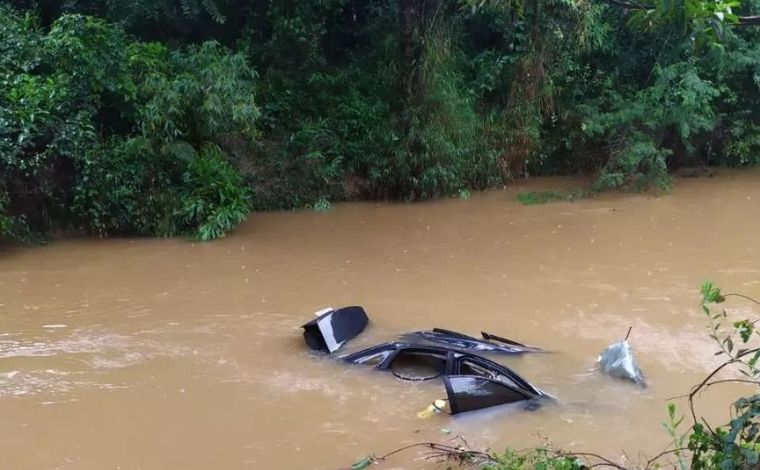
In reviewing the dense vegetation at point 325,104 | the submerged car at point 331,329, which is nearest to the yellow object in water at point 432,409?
the submerged car at point 331,329

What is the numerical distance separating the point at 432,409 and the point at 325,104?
1020 cm

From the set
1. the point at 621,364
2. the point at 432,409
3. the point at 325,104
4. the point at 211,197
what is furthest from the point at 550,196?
the point at 432,409

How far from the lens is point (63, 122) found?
11.2 metres

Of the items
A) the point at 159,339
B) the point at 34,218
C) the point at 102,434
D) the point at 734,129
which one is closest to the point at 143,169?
the point at 34,218

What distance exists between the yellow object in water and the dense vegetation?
6.19 meters

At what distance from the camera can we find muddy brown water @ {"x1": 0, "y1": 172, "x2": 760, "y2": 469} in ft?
17.9

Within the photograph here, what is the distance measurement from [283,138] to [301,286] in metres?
5.86

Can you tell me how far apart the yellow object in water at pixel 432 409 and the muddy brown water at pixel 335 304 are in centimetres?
7

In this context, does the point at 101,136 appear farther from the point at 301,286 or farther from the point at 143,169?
the point at 301,286

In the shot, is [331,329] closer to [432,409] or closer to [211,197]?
[432,409]

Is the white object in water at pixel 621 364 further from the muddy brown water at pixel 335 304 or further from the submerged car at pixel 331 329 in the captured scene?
the submerged car at pixel 331 329

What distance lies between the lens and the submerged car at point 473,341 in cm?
667

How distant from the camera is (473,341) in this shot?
6.75 metres

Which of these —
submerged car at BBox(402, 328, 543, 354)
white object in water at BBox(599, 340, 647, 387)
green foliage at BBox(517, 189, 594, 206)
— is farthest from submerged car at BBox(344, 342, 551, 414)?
green foliage at BBox(517, 189, 594, 206)
